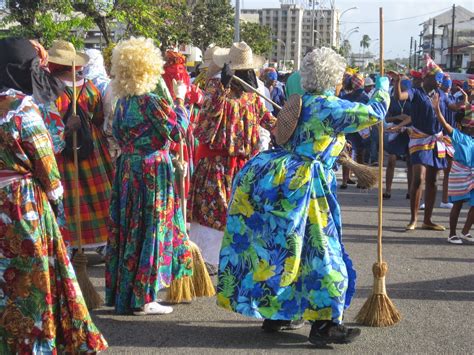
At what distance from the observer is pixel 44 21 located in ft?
49.6

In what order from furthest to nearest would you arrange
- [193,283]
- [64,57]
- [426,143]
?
[426,143], [64,57], [193,283]

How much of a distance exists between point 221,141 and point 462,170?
11.8 feet

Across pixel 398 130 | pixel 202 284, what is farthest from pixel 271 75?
pixel 202 284

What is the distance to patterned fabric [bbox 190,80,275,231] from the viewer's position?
7086 millimetres

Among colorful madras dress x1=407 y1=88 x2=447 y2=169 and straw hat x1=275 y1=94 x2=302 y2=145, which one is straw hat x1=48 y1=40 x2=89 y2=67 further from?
colorful madras dress x1=407 y1=88 x2=447 y2=169

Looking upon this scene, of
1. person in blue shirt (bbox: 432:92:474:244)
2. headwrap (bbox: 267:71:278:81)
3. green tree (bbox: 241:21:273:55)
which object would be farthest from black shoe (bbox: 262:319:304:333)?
green tree (bbox: 241:21:273:55)

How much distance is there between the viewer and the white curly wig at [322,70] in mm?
5395

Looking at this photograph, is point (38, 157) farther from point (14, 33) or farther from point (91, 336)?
point (14, 33)

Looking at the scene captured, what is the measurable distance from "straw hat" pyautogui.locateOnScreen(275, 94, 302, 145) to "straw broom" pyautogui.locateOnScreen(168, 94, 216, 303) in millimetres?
1173

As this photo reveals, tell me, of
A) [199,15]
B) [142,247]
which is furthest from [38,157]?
[199,15]

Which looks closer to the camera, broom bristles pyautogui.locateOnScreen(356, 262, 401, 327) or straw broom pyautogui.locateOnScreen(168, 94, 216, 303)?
broom bristles pyautogui.locateOnScreen(356, 262, 401, 327)

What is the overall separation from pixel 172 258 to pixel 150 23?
11.6 meters

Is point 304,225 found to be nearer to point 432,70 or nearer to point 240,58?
point 240,58

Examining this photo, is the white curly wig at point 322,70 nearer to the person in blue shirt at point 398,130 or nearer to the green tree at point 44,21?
the person in blue shirt at point 398,130
